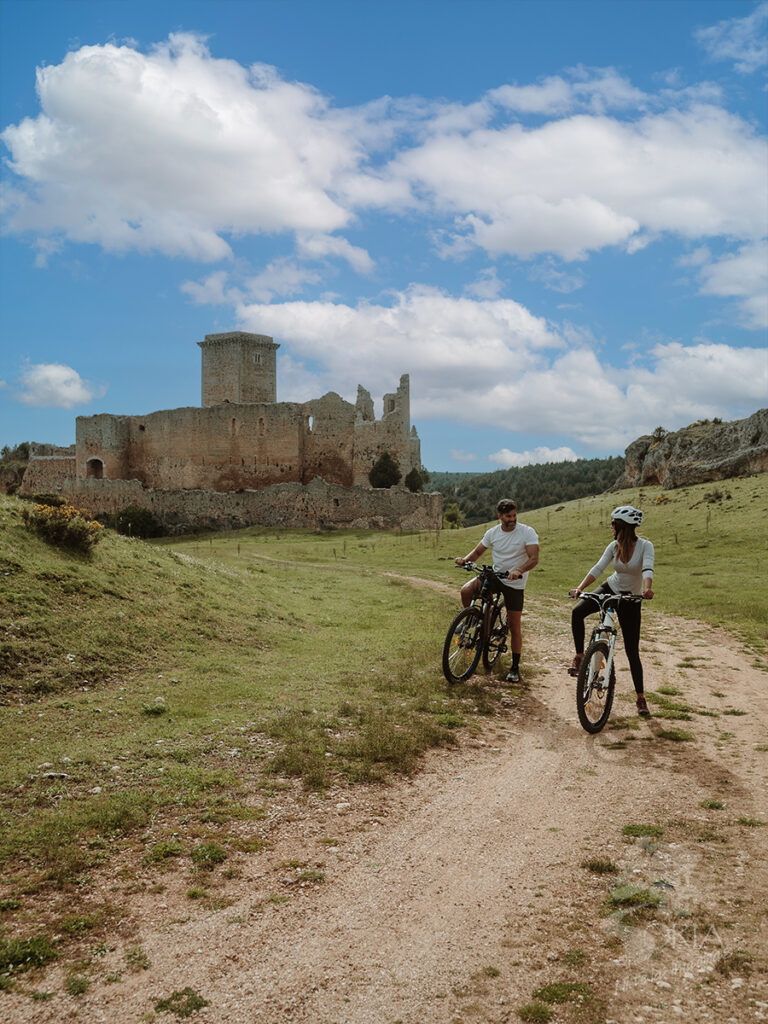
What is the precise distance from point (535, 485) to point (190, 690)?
3576 inches

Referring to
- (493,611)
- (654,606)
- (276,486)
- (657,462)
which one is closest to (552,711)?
(493,611)

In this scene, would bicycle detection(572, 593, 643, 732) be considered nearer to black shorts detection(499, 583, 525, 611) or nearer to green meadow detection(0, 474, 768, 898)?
green meadow detection(0, 474, 768, 898)

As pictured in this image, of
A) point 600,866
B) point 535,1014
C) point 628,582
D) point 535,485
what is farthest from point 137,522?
point 535,485

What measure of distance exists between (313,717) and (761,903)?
4.21m

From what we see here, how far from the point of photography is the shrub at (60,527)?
11117 millimetres

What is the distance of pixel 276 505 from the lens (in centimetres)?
4347

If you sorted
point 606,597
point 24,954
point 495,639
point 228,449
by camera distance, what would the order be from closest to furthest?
1. point 24,954
2. point 606,597
3. point 495,639
4. point 228,449

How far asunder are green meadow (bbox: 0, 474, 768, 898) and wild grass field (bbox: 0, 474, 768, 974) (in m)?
0.02

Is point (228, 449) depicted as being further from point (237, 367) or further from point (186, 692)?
point (186, 692)

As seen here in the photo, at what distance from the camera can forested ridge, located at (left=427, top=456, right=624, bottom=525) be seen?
81.8m

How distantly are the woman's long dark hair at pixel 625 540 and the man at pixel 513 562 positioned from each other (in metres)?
1.34

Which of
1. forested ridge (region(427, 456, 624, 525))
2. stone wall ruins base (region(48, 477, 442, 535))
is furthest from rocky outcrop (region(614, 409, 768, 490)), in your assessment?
forested ridge (region(427, 456, 624, 525))

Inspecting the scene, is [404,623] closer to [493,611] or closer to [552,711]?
[493,611]

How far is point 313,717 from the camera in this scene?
687 centimetres
